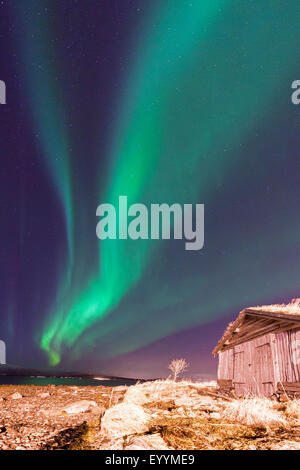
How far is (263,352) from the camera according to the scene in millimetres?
13133

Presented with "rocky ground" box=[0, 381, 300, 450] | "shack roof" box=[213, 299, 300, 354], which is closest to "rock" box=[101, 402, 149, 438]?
"rocky ground" box=[0, 381, 300, 450]

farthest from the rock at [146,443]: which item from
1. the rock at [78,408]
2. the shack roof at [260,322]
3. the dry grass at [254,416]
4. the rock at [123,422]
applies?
the shack roof at [260,322]

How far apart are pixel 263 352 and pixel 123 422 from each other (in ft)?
31.4

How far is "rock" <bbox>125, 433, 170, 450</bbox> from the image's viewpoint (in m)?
5.08

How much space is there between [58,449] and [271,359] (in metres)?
10.9

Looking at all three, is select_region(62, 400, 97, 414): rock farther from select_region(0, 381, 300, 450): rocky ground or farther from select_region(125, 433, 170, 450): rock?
select_region(125, 433, 170, 450): rock

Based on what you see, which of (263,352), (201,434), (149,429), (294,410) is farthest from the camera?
(263,352)

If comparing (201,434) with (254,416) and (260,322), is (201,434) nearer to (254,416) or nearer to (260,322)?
(254,416)

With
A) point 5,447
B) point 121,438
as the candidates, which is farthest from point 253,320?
point 5,447

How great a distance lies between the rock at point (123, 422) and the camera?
6259 millimetres

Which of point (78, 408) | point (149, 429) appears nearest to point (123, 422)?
point (149, 429)

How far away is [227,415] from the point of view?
826cm

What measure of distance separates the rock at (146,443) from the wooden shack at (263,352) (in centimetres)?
842
